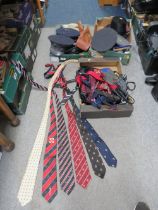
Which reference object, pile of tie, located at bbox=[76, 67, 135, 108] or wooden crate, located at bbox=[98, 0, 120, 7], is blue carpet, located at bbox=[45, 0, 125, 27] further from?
pile of tie, located at bbox=[76, 67, 135, 108]

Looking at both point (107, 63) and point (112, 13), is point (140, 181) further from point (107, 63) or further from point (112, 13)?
point (112, 13)

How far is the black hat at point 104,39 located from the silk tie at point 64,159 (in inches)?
28.3

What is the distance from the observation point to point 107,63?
1.70 m

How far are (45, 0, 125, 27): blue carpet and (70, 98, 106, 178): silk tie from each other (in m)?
1.49

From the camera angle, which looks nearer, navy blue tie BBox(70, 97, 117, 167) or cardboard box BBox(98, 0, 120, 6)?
navy blue tie BBox(70, 97, 117, 167)

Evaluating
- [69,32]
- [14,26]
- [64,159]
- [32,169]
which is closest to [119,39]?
[69,32]

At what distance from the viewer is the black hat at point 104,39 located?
65.3 inches

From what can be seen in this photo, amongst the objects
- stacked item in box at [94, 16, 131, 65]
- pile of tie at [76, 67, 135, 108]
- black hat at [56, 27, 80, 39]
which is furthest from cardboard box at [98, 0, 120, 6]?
pile of tie at [76, 67, 135, 108]

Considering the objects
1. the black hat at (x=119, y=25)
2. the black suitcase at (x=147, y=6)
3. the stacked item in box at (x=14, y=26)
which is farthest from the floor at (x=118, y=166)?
the black suitcase at (x=147, y=6)

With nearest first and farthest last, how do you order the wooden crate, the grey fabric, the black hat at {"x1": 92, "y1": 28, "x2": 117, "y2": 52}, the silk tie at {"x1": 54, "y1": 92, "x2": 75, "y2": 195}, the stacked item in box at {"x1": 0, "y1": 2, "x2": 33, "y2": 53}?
the grey fabric, the silk tie at {"x1": 54, "y1": 92, "x2": 75, "y2": 195}, the stacked item in box at {"x1": 0, "y1": 2, "x2": 33, "y2": 53}, the black hat at {"x1": 92, "y1": 28, "x2": 117, "y2": 52}, the wooden crate

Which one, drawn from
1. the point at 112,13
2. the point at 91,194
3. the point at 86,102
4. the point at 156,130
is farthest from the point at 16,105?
the point at 112,13

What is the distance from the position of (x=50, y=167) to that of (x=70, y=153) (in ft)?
0.56

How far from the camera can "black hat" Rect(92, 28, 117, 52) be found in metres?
1.66

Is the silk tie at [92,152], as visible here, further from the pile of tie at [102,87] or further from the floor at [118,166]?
the pile of tie at [102,87]
